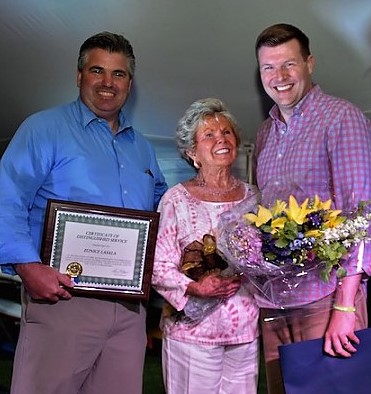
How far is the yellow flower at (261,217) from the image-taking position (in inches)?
60.4

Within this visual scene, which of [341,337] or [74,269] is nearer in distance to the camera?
[341,337]

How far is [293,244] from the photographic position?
1481 mm

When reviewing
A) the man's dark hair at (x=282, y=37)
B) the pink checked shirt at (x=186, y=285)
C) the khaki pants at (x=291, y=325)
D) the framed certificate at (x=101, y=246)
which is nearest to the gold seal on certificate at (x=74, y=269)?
the framed certificate at (x=101, y=246)

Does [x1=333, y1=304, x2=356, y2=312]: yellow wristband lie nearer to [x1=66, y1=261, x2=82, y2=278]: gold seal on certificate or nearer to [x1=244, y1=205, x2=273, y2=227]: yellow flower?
[x1=244, y1=205, x2=273, y2=227]: yellow flower

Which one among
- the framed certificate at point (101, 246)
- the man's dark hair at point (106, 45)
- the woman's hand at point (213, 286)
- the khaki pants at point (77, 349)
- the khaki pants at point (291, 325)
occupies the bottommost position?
the khaki pants at point (77, 349)

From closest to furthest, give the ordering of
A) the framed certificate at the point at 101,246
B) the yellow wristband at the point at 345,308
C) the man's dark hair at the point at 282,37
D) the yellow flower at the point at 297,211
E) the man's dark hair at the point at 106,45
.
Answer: the yellow flower at the point at 297,211 < the yellow wristband at the point at 345,308 < the framed certificate at the point at 101,246 < the man's dark hair at the point at 282,37 < the man's dark hair at the point at 106,45

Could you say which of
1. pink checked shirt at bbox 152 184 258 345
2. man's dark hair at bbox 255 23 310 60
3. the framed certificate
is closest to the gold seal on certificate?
the framed certificate

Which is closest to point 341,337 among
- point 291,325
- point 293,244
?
point 291,325

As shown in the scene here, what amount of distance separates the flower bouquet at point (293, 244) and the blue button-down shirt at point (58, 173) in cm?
44

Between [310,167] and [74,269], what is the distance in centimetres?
72

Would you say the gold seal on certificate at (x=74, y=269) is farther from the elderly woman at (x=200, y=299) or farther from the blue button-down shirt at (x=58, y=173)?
the elderly woman at (x=200, y=299)

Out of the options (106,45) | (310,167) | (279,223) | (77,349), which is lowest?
(77,349)

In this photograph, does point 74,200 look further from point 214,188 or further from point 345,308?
point 345,308

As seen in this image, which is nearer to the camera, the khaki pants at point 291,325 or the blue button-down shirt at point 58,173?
the khaki pants at point 291,325
